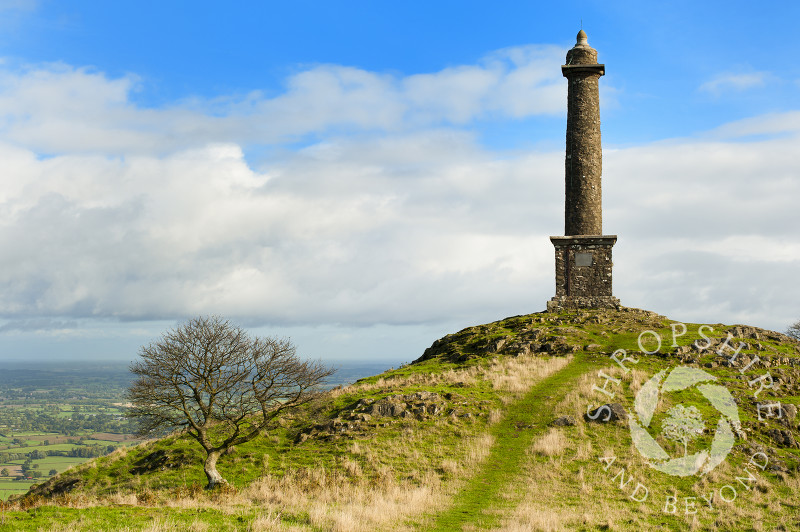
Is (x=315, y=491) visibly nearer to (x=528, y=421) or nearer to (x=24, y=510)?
(x=24, y=510)

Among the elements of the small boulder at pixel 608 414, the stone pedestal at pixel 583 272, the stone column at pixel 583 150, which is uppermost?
the stone column at pixel 583 150

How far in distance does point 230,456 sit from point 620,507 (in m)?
16.5

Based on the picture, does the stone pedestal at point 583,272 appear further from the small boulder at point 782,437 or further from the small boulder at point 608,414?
the small boulder at point 782,437

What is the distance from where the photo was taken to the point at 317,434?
2805 cm

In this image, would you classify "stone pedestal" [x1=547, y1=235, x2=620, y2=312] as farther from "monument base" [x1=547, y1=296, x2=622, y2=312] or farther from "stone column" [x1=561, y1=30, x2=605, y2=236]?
"stone column" [x1=561, y1=30, x2=605, y2=236]

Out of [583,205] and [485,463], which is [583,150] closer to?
[583,205]

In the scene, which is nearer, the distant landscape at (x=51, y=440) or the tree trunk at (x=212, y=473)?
the tree trunk at (x=212, y=473)

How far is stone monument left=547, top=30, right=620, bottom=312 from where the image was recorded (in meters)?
50.9

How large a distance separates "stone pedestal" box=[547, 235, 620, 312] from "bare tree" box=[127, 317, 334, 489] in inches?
1173

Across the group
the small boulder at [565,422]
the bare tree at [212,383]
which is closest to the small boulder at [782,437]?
the small boulder at [565,422]

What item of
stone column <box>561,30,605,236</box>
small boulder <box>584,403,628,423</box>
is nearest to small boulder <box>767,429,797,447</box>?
small boulder <box>584,403,628,423</box>

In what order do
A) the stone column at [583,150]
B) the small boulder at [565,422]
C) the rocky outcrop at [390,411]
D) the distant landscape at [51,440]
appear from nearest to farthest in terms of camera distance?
the small boulder at [565,422], the rocky outcrop at [390,411], the stone column at [583,150], the distant landscape at [51,440]

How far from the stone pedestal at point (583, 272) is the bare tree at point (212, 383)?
97.8ft

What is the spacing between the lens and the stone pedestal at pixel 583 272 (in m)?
50.8
